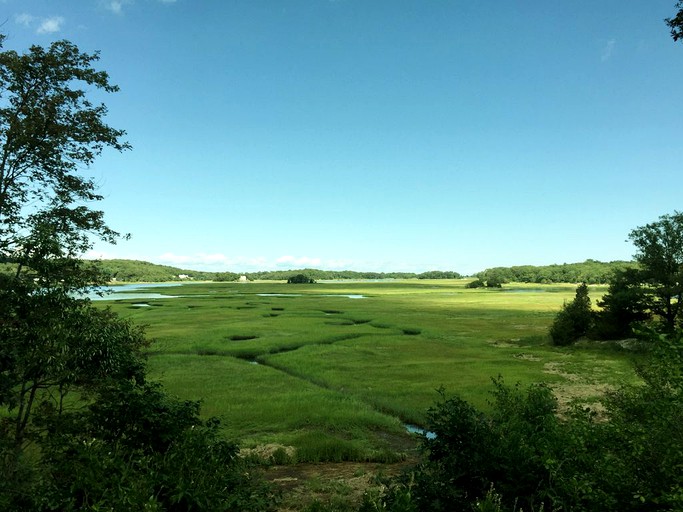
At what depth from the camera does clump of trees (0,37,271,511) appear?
8.48 metres

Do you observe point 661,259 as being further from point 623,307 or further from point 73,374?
point 73,374

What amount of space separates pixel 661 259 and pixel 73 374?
5620 centimetres

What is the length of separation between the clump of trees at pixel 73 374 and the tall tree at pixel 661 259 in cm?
5040

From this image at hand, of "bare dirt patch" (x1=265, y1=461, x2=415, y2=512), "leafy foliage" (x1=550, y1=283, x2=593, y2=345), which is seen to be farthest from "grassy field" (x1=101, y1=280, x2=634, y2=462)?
"leafy foliage" (x1=550, y1=283, x2=593, y2=345)

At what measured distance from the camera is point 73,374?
12.1 meters

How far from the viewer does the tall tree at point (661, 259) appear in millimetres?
45062

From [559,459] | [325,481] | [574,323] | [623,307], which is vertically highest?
[623,307]

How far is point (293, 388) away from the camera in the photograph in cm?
3103

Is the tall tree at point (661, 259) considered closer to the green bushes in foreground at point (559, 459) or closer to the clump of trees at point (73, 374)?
the green bushes in foreground at point (559, 459)

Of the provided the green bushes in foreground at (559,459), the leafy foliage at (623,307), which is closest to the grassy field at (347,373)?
the leafy foliage at (623,307)

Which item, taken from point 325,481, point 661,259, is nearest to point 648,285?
point 661,259

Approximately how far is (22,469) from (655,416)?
1533 cm

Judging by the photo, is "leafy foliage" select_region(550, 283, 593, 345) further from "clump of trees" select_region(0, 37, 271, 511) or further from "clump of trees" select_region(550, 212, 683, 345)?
"clump of trees" select_region(0, 37, 271, 511)

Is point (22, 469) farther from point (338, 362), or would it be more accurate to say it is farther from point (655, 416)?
point (338, 362)
